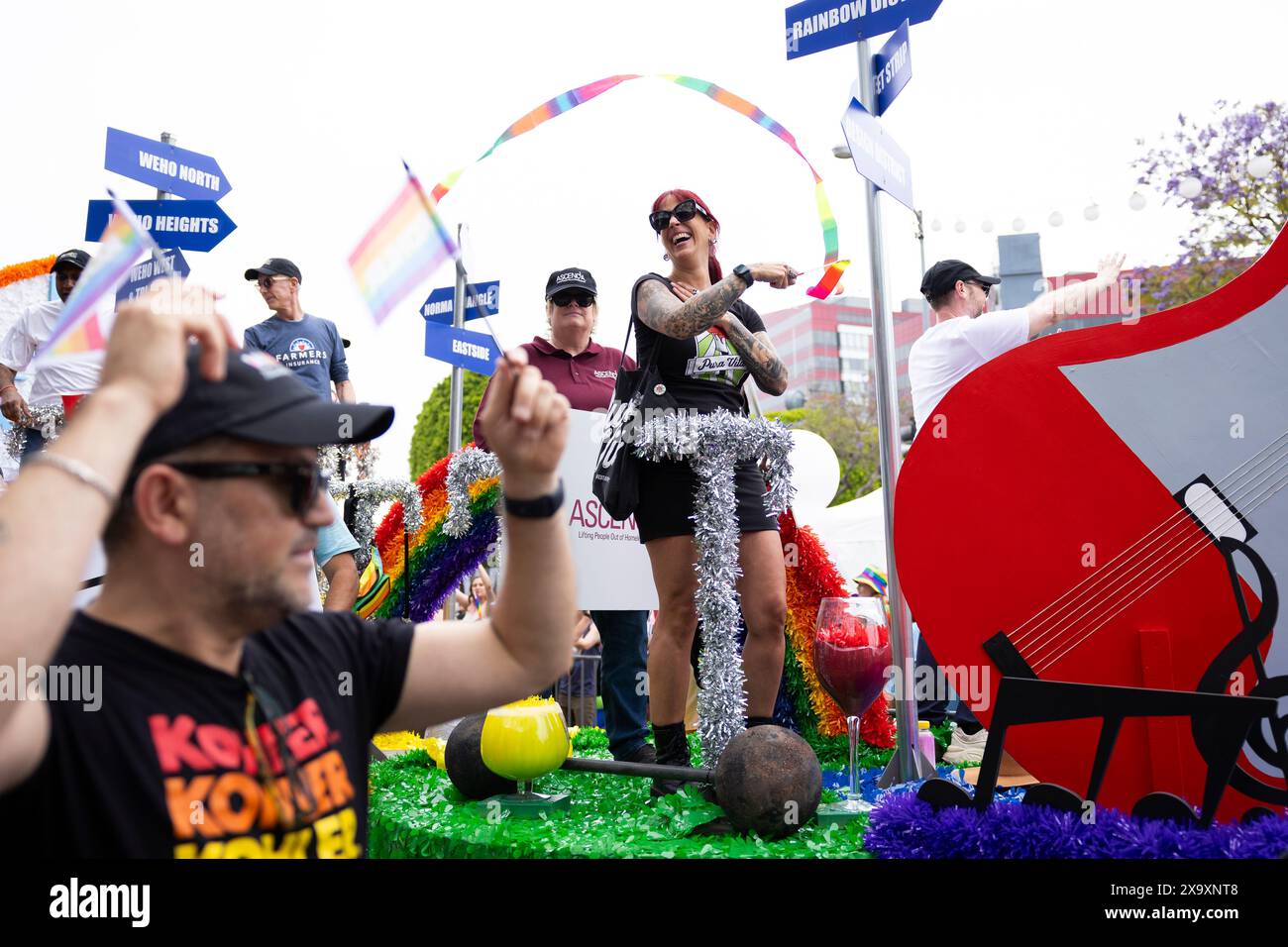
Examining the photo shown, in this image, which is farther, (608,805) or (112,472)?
(608,805)

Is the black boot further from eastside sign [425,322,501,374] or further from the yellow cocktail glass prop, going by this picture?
eastside sign [425,322,501,374]

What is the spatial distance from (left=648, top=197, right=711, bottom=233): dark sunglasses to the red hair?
1 cm

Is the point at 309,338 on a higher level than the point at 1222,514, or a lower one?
higher

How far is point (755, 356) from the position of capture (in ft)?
12.3

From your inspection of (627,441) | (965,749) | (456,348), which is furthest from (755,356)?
(456,348)

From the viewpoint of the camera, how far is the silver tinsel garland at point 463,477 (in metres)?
5.23

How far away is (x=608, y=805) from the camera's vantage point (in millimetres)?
3623

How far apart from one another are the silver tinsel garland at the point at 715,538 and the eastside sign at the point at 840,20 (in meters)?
1.57

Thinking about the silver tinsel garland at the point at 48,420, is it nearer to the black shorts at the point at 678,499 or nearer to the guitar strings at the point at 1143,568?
the black shorts at the point at 678,499

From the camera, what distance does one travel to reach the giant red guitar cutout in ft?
9.01

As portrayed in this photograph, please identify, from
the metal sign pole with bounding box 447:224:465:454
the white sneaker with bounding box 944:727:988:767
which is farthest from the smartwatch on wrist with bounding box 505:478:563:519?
the metal sign pole with bounding box 447:224:465:454
